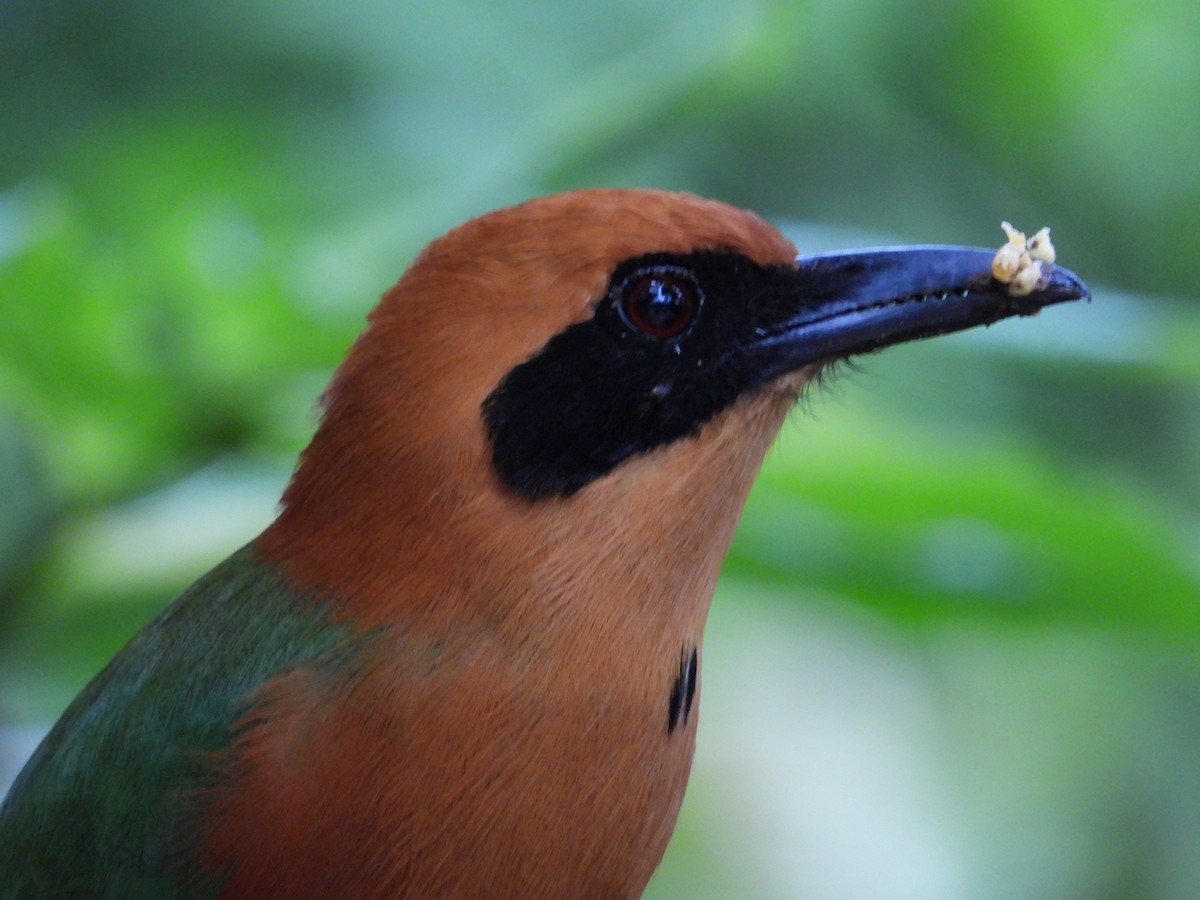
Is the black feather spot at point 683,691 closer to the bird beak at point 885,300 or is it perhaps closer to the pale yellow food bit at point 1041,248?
the bird beak at point 885,300

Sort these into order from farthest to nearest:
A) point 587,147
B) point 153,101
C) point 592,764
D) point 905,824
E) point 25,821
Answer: point 153,101 < point 905,824 < point 587,147 < point 25,821 < point 592,764

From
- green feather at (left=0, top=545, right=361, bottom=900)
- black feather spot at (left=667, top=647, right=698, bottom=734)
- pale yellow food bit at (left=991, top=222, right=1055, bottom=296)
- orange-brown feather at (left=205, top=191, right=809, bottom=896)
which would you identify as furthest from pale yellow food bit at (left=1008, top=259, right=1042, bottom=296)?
green feather at (left=0, top=545, right=361, bottom=900)

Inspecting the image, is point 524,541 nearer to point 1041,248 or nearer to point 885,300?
point 885,300

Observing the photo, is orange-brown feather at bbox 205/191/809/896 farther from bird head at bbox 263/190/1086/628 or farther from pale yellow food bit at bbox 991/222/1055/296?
pale yellow food bit at bbox 991/222/1055/296

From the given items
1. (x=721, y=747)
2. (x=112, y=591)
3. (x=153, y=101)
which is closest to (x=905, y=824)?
(x=721, y=747)

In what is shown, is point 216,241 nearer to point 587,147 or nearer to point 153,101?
point 587,147
